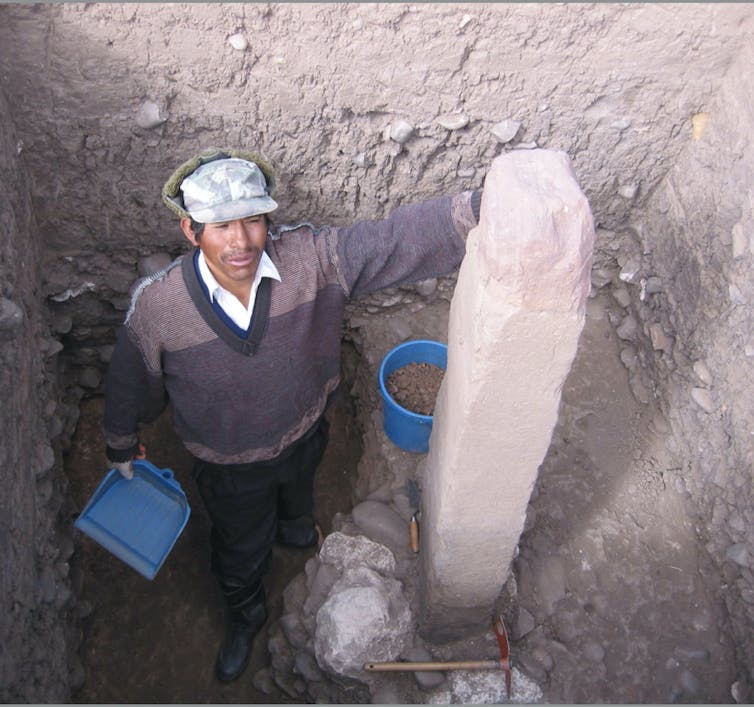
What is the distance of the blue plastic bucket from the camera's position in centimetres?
302

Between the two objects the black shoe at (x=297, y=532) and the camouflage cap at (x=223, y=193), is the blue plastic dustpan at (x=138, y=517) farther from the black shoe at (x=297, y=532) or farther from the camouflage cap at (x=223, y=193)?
the camouflage cap at (x=223, y=193)

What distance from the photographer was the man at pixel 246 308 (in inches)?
84.7

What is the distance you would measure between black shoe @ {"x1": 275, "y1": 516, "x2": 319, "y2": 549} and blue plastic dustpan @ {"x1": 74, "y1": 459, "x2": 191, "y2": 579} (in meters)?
0.72

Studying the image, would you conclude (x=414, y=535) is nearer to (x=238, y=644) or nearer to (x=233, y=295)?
(x=238, y=644)

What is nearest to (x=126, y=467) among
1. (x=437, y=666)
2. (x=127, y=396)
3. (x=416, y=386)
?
(x=127, y=396)

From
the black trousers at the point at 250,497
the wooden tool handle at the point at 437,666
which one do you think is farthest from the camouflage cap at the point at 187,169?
the wooden tool handle at the point at 437,666

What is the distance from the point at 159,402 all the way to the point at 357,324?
131 cm

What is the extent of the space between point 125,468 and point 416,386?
1.29m

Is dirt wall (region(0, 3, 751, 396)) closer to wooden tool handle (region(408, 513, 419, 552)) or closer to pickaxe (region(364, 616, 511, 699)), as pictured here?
wooden tool handle (region(408, 513, 419, 552))

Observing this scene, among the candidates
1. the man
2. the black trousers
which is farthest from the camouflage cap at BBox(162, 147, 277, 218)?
the black trousers

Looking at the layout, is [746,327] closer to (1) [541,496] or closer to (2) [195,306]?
(1) [541,496]

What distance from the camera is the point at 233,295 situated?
2.28 metres

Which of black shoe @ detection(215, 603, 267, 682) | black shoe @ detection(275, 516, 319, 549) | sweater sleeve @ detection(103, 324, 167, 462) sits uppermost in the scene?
sweater sleeve @ detection(103, 324, 167, 462)

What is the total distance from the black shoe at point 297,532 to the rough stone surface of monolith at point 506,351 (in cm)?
123
